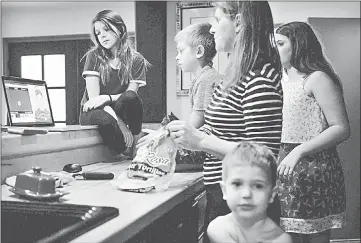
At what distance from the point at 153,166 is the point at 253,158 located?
0.27 metres

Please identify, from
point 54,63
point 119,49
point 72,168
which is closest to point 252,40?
point 119,49

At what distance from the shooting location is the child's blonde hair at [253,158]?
77 centimetres

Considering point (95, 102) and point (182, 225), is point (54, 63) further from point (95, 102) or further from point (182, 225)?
point (182, 225)

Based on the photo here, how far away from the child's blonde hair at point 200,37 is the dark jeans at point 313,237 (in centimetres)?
39

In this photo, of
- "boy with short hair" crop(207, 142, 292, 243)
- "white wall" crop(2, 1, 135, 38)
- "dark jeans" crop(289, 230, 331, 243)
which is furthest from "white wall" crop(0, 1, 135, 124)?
"dark jeans" crop(289, 230, 331, 243)

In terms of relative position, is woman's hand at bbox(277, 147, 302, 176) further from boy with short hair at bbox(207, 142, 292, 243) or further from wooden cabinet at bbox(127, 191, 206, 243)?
wooden cabinet at bbox(127, 191, 206, 243)

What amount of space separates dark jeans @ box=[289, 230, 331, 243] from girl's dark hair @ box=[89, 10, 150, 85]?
0.50m

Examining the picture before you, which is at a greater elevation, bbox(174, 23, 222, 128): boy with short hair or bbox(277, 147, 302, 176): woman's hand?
bbox(174, 23, 222, 128): boy with short hair

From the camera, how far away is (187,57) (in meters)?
0.98

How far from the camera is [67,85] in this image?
3.64ft

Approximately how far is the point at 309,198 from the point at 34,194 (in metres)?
0.55

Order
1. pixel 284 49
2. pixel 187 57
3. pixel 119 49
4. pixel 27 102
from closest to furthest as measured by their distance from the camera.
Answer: pixel 284 49, pixel 187 57, pixel 119 49, pixel 27 102

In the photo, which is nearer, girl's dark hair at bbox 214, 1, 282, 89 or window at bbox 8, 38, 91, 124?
girl's dark hair at bbox 214, 1, 282, 89

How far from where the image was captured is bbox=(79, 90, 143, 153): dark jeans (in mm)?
1087
